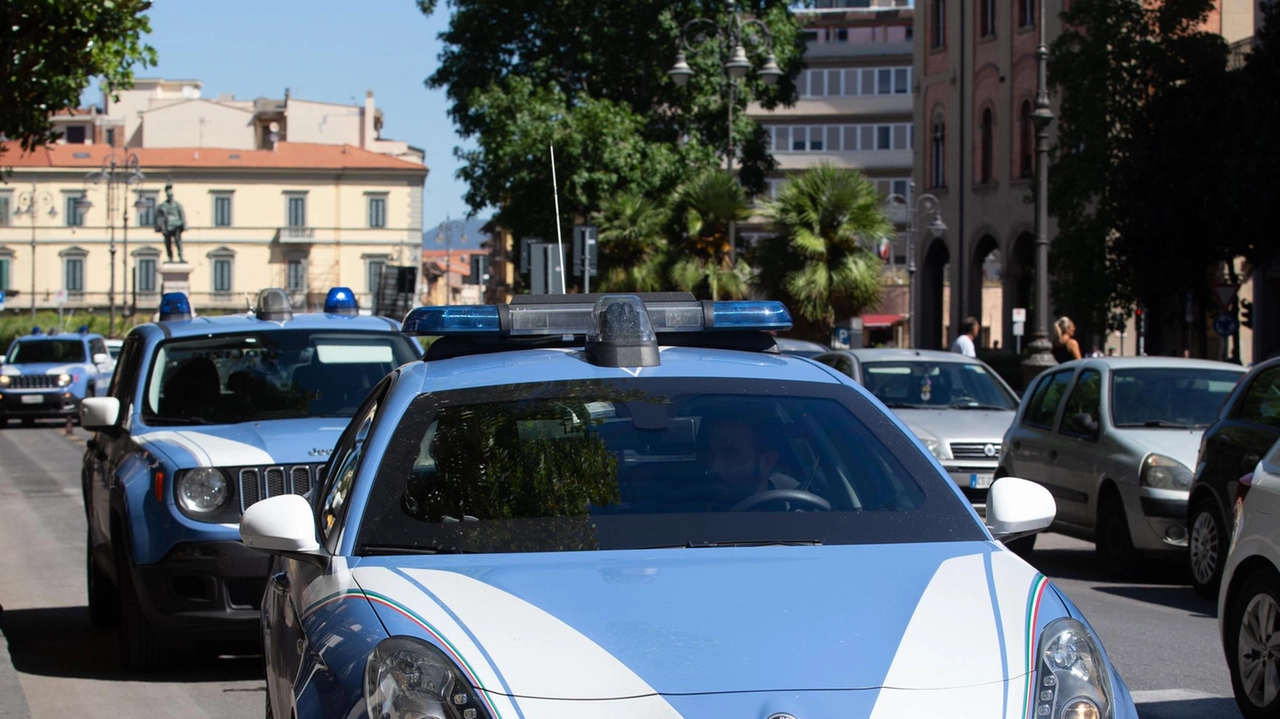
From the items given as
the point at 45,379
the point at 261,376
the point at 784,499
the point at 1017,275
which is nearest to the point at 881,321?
the point at 1017,275

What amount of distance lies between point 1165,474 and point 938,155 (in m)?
43.6

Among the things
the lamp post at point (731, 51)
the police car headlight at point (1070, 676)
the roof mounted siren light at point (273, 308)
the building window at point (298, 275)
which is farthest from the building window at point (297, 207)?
the police car headlight at point (1070, 676)

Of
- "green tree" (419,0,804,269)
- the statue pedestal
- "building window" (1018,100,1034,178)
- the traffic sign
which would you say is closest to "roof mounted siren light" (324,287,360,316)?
the traffic sign

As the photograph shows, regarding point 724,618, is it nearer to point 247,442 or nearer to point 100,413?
point 247,442

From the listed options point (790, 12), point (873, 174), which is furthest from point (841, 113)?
point (790, 12)

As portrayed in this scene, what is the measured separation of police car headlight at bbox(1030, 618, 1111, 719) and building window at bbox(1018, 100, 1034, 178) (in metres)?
44.9

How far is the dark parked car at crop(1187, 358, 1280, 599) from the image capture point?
30.6 feet

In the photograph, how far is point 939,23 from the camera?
173ft

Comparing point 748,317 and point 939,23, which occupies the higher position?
point 939,23

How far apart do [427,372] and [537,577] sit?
1.09 m

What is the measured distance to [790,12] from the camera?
146 feet

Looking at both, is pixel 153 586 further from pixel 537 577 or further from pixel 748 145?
pixel 748 145

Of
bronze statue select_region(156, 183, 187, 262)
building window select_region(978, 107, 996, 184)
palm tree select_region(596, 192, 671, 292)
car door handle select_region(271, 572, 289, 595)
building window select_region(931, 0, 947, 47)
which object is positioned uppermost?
building window select_region(931, 0, 947, 47)

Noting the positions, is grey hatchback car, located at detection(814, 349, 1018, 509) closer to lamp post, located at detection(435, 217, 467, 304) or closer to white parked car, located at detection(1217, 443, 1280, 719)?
white parked car, located at detection(1217, 443, 1280, 719)
